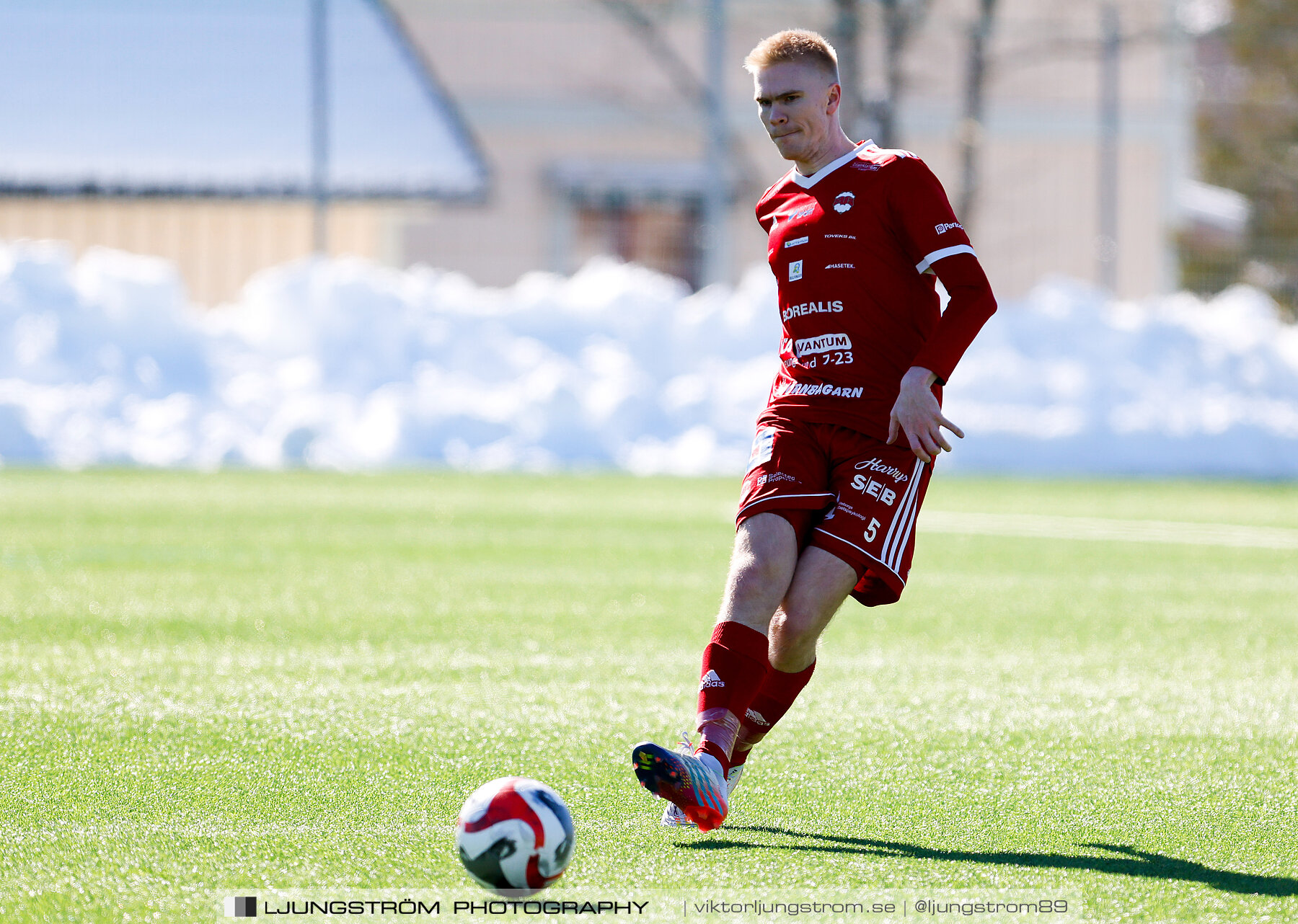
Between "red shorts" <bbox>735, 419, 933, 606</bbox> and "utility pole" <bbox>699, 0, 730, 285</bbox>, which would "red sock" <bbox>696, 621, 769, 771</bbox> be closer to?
"red shorts" <bbox>735, 419, 933, 606</bbox>

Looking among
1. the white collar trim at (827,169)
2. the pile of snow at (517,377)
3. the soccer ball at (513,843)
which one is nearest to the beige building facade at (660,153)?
the pile of snow at (517,377)

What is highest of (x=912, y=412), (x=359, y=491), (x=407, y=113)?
(x=407, y=113)

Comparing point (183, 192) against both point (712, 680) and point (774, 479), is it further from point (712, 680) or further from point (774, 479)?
point (712, 680)

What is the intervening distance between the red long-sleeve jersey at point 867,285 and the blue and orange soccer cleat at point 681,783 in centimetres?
103

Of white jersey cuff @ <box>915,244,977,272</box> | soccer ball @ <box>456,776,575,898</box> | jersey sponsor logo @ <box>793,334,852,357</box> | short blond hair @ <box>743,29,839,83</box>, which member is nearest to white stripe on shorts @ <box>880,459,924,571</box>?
jersey sponsor logo @ <box>793,334,852,357</box>

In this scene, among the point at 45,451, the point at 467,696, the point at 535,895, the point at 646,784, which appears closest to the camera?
the point at 535,895

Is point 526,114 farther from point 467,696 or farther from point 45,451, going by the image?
point 467,696

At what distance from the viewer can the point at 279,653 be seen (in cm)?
663

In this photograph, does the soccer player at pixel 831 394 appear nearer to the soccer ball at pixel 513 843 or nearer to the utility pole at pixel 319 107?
the soccer ball at pixel 513 843

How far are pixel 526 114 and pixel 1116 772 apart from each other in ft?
65.0

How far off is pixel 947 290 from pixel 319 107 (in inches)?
626

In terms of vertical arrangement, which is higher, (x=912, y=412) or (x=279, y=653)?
(x=912, y=412)

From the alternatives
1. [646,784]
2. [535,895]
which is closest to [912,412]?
[646,784]

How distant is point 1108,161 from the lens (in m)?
21.5
